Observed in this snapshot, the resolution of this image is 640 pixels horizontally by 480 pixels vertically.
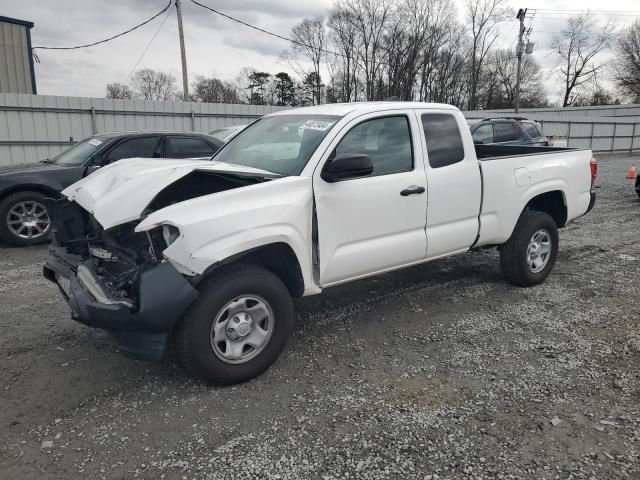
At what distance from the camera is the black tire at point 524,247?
199 inches

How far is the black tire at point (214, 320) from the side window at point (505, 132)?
10715 mm

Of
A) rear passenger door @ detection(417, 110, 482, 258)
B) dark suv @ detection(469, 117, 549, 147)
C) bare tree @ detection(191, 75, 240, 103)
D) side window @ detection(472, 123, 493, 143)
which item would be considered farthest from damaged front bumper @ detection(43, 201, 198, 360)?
bare tree @ detection(191, 75, 240, 103)

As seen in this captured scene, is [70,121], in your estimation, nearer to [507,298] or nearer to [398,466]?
[507,298]

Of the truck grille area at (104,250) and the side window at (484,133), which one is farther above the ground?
the side window at (484,133)

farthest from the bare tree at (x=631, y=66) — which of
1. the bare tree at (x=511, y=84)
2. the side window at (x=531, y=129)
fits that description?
the side window at (x=531, y=129)

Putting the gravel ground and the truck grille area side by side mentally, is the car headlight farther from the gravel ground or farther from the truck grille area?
the gravel ground

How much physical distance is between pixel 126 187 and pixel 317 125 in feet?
5.02

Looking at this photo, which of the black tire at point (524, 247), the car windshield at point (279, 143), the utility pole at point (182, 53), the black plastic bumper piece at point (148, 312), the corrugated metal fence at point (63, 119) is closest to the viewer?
the black plastic bumper piece at point (148, 312)

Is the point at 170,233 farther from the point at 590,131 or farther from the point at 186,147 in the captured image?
the point at 590,131

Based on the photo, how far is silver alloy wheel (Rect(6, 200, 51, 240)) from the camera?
23.1 ft

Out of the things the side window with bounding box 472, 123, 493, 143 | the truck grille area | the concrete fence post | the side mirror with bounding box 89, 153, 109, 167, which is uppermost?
the concrete fence post

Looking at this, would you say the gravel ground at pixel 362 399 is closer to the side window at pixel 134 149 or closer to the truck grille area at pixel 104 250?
the truck grille area at pixel 104 250

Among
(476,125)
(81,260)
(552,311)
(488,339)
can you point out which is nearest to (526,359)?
(488,339)

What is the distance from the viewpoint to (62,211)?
155 inches
